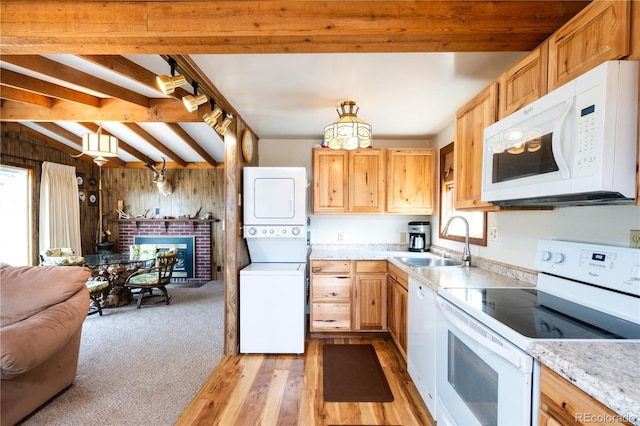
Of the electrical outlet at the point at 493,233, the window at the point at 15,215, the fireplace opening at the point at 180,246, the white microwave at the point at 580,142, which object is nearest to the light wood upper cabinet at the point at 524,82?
the white microwave at the point at 580,142

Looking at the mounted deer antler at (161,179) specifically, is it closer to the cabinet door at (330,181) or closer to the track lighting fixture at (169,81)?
the cabinet door at (330,181)

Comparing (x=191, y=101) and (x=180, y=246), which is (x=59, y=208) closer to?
(x=180, y=246)

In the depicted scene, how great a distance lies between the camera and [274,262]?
3.03 meters

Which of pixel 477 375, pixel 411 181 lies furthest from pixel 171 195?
pixel 477 375

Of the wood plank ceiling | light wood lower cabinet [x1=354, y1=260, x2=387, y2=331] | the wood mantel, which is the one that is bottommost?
light wood lower cabinet [x1=354, y1=260, x2=387, y2=331]

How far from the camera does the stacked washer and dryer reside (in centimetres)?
260

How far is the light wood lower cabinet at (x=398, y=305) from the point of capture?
91.6 inches

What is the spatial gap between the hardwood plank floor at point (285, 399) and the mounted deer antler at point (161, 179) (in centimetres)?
422

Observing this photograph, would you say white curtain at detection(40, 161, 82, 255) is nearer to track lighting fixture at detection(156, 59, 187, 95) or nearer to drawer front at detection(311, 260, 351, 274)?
track lighting fixture at detection(156, 59, 187, 95)

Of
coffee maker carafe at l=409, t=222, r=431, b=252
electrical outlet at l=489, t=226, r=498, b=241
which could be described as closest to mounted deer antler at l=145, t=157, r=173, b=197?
coffee maker carafe at l=409, t=222, r=431, b=252

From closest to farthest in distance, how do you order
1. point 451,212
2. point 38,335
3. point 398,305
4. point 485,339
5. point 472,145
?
point 485,339
point 38,335
point 472,145
point 398,305
point 451,212

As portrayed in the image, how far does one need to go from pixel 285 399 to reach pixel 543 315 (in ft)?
5.70

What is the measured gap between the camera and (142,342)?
114 inches

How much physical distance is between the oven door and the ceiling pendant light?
55.4 inches
